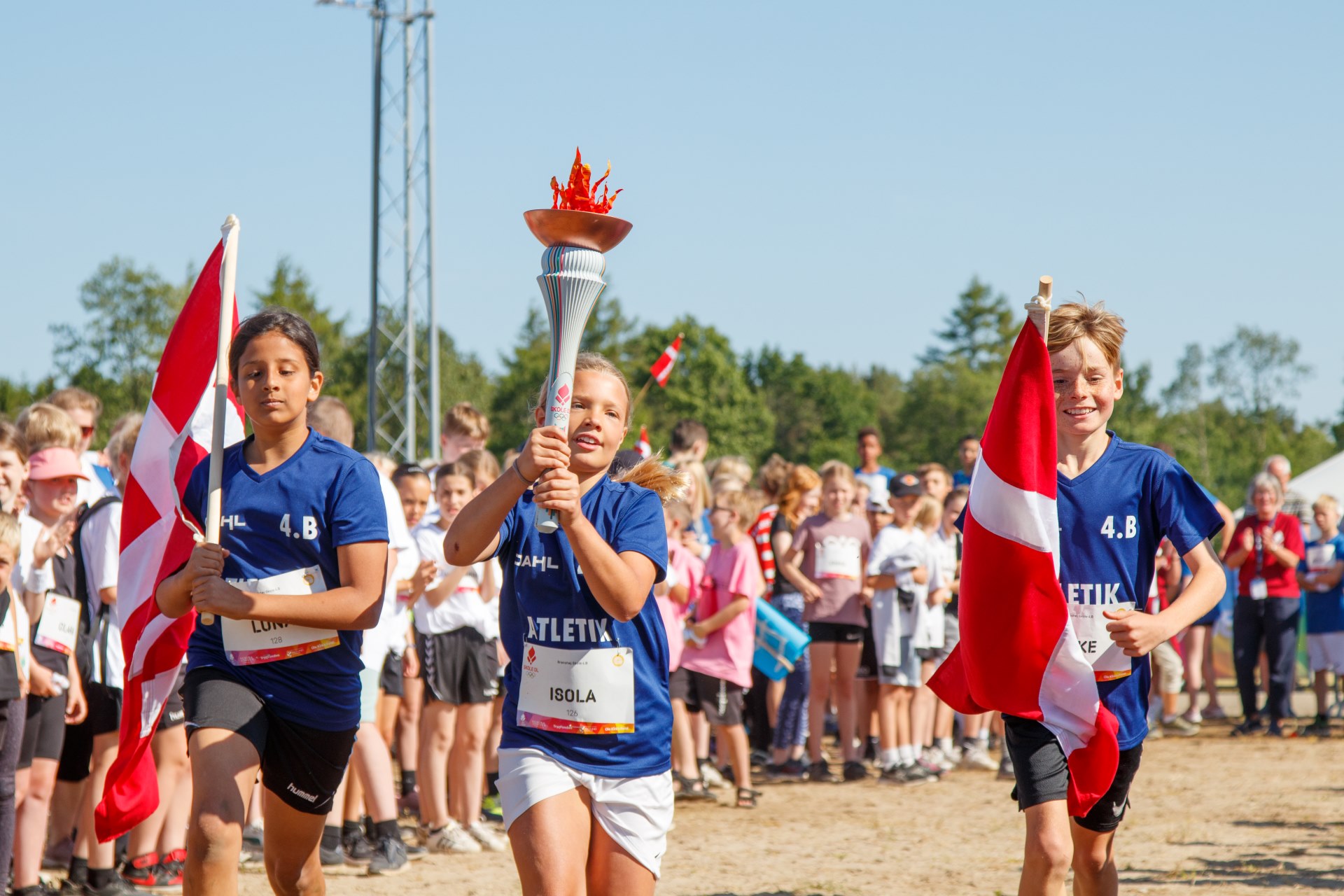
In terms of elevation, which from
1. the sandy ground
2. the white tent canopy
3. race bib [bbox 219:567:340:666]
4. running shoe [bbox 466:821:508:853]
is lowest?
the sandy ground

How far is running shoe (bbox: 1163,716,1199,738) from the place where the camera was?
1303cm

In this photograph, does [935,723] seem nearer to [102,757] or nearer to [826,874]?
[826,874]

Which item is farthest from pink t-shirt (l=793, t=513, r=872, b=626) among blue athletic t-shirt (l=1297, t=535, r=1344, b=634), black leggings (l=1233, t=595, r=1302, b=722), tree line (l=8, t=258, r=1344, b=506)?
tree line (l=8, t=258, r=1344, b=506)

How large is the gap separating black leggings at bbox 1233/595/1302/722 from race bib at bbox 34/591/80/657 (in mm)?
10470

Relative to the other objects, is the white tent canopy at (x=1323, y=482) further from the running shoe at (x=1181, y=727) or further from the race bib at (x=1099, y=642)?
the race bib at (x=1099, y=642)

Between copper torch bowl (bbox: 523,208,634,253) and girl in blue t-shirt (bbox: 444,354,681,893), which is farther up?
copper torch bowl (bbox: 523,208,634,253)

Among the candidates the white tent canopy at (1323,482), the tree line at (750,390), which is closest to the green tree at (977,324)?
the tree line at (750,390)

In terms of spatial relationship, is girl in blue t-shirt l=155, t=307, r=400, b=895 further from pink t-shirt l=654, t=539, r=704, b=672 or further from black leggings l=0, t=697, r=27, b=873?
pink t-shirt l=654, t=539, r=704, b=672

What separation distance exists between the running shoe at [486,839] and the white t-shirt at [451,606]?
3.48 ft

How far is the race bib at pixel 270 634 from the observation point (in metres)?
4.25

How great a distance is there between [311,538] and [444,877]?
325 centimetres

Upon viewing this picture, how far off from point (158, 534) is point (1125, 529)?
127 inches

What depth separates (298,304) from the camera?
242 feet

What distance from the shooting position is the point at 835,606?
10328mm
